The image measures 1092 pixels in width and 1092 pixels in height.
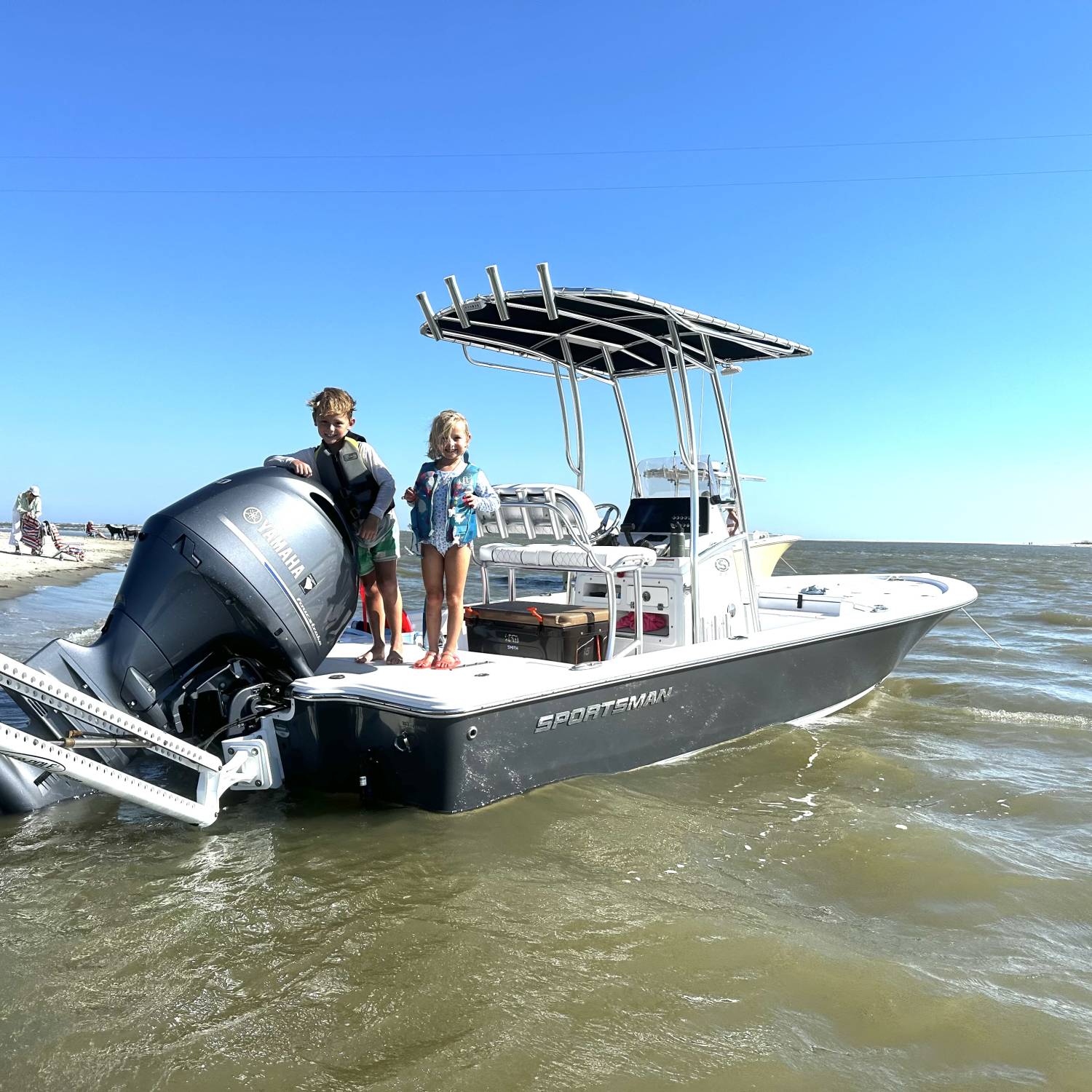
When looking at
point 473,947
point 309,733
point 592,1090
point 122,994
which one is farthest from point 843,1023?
point 309,733

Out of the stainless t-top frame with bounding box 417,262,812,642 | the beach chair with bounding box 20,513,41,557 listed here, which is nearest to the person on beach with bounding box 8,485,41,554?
the beach chair with bounding box 20,513,41,557

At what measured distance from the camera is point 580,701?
13.6 feet

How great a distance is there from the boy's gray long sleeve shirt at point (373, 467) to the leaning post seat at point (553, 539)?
684 millimetres

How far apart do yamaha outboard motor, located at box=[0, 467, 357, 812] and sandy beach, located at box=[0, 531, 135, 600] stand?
1119 centimetres

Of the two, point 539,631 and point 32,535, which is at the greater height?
point 32,535

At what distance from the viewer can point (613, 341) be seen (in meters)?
6.29

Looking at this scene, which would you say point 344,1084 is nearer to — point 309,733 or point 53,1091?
point 53,1091

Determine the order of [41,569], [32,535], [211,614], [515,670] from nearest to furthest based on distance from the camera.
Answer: [211,614] → [515,670] → [41,569] → [32,535]

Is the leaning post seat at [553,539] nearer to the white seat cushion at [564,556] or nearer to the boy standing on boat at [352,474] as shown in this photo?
the white seat cushion at [564,556]

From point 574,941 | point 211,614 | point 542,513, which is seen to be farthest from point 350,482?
point 574,941

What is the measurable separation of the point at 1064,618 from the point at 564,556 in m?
12.1

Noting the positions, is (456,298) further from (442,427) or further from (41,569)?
(41,569)

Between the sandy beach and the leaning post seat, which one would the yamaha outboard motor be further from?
the sandy beach

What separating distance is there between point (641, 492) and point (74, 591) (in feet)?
39.5
